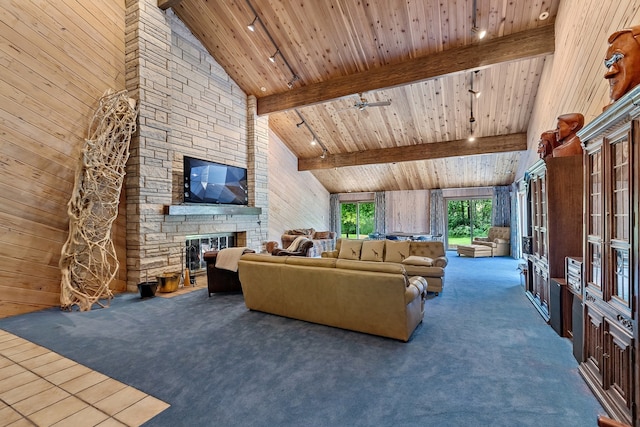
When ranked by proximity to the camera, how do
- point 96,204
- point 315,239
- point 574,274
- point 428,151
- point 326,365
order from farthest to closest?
point 315,239
point 428,151
point 96,204
point 574,274
point 326,365

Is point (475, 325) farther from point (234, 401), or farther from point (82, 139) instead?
point (82, 139)

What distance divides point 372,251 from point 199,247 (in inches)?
148

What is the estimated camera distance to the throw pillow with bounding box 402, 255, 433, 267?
16.8ft

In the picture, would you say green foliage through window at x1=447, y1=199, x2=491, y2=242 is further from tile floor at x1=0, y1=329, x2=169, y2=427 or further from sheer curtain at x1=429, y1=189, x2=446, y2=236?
tile floor at x1=0, y1=329, x2=169, y2=427

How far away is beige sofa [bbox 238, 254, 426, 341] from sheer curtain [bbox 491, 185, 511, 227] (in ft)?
26.8

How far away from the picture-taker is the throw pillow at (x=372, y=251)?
600cm

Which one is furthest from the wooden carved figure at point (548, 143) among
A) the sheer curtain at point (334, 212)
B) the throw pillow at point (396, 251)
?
the sheer curtain at point (334, 212)

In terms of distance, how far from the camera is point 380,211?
12.1m

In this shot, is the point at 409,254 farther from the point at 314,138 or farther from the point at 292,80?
the point at 314,138

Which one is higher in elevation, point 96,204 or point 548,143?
point 548,143

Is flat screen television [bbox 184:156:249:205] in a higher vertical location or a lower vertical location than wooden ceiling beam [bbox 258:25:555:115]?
lower

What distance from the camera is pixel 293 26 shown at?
5.34 metres

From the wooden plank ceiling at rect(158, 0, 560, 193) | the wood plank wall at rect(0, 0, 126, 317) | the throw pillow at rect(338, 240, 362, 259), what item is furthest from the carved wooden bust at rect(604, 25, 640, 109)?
the wood plank wall at rect(0, 0, 126, 317)

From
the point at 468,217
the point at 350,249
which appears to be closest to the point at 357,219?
the point at 468,217
